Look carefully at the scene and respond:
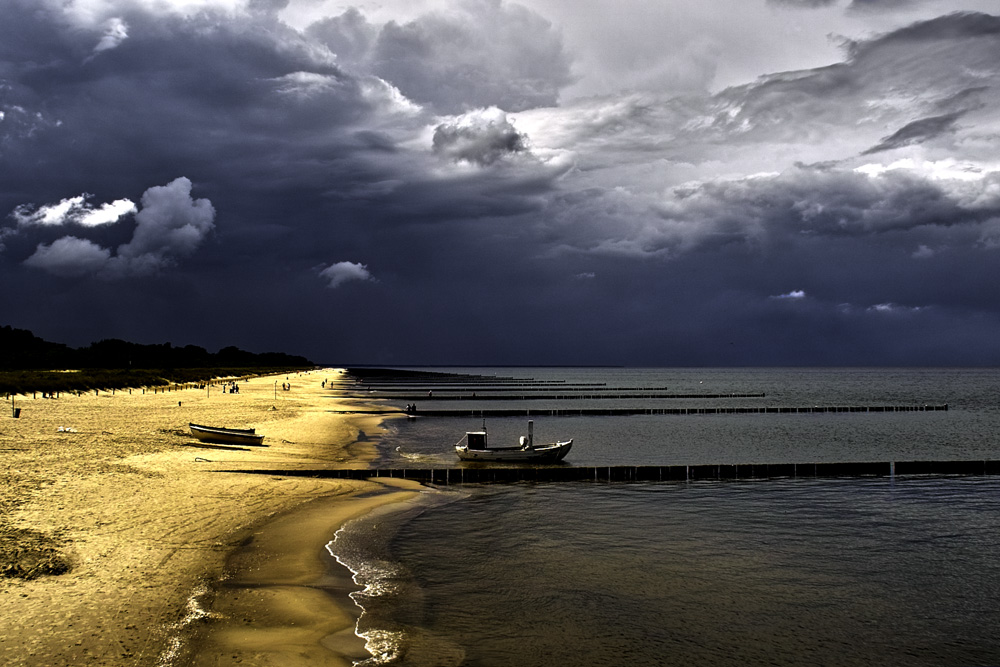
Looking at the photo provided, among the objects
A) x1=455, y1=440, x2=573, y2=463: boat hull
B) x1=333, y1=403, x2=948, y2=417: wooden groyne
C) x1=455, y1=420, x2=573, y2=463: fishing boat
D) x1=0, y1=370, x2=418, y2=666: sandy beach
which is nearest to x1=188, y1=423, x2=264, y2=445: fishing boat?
x1=0, y1=370, x2=418, y2=666: sandy beach

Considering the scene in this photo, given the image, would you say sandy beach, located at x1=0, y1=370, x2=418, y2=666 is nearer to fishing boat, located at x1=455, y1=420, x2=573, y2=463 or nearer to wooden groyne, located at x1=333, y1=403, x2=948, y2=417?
fishing boat, located at x1=455, y1=420, x2=573, y2=463

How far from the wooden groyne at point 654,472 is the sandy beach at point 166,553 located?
190cm

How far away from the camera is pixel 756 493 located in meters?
28.7

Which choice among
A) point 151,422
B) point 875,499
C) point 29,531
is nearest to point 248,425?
point 151,422

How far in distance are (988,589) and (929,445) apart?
39675mm

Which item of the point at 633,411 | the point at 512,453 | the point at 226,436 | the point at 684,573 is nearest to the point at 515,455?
the point at 512,453

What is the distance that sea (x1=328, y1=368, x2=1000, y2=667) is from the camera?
41.5ft

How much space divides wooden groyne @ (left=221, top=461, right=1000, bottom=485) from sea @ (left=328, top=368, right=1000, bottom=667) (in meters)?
0.78

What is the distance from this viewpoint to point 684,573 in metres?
17.1

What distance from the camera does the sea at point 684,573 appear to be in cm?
1265

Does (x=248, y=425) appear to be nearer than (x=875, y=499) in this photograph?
No

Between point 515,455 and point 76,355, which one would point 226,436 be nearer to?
point 515,455

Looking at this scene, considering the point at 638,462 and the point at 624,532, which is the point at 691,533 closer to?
the point at 624,532

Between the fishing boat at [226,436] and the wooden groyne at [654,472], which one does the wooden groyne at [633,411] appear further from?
the wooden groyne at [654,472]
